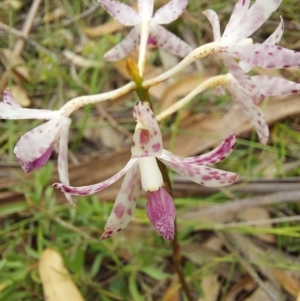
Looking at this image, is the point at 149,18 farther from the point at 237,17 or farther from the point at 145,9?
the point at 237,17

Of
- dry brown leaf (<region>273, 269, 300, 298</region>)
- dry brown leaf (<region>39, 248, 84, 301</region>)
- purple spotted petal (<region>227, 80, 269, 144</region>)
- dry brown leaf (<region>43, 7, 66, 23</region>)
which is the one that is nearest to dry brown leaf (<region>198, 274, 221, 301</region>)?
dry brown leaf (<region>273, 269, 300, 298</region>)

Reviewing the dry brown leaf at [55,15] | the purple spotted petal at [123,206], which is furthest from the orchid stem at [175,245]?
the dry brown leaf at [55,15]

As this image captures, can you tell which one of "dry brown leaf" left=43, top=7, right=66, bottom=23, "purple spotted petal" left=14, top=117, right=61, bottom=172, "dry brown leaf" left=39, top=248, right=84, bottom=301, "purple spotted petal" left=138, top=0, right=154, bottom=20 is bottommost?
"dry brown leaf" left=39, top=248, right=84, bottom=301

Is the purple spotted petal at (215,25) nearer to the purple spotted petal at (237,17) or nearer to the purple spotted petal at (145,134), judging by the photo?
the purple spotted petal at (237,17)

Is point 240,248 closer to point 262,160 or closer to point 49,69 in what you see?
point 262,160

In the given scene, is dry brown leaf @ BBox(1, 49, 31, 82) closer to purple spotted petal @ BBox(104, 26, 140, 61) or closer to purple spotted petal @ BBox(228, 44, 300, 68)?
purple spotted petal @ BBox(104, 26, 140, 61)

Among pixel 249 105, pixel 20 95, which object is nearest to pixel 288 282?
pixel 249 105
